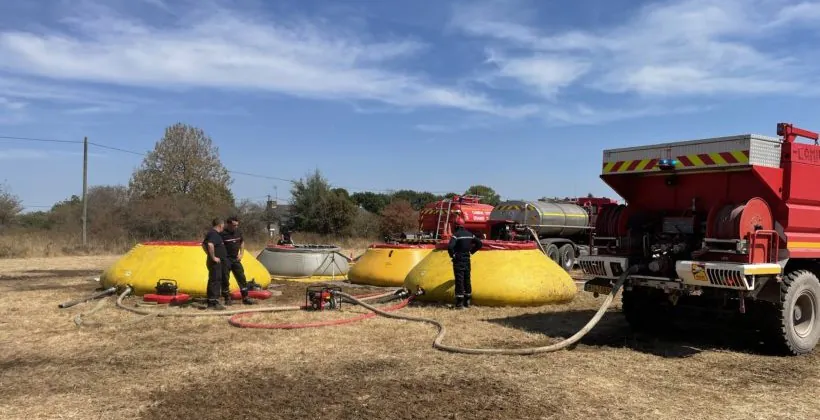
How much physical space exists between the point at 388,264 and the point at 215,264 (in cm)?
480

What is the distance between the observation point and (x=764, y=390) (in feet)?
19.9

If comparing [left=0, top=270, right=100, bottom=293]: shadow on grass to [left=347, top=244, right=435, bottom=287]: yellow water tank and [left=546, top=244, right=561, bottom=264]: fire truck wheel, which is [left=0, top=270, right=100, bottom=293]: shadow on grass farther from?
[left=546, top=244, right=561, bottom=264]: fire truck wheel

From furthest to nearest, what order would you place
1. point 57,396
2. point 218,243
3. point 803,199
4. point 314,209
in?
point 314,209 → point 218,243 → point 803,199 → point 57,396

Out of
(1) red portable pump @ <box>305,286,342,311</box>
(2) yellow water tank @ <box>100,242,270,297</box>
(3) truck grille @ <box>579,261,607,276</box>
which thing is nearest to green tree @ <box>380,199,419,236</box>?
(2) yellow water tank @ <box>100,242,270,297</box>

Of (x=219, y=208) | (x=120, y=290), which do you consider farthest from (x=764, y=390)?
(x=219, y=208)

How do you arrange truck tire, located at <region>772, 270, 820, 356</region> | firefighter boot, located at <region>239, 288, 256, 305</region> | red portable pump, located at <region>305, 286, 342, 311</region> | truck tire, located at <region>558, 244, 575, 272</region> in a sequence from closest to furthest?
truck tire, located at <region>772, 270, 820, 356</region>, red portable pump, located at <region>305, 286, 342, 311</region>, firefighter boot, located at <region>239, 288, 256, 305</region>, truck tire, located at <region>558, 244, 575, 272</region>

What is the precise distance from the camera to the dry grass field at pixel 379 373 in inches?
211

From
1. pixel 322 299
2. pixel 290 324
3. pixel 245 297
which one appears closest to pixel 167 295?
pixel 245 297

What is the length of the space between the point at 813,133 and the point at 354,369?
6385mm

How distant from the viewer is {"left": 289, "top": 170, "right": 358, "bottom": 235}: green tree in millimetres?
42500

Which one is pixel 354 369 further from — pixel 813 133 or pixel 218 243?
pixel 813 133

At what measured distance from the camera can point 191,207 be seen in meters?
35.5

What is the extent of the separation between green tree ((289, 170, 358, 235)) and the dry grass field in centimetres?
3233

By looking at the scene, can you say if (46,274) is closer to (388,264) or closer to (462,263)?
(388,264)
